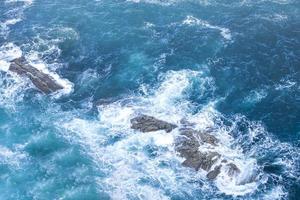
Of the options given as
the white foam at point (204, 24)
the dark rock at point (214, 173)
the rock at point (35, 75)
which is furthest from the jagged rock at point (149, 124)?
the white foam at point (204, 24)

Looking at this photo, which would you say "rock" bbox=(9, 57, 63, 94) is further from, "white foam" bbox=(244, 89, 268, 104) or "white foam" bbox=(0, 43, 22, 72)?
"white foam" bbox=(244, 89, 268, 104)

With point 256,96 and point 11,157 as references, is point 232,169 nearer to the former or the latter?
point 256,96

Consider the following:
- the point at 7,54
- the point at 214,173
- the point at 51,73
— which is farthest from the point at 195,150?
the point at 7,54

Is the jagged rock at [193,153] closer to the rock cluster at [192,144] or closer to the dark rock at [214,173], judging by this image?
the rock cluster at [192,144]

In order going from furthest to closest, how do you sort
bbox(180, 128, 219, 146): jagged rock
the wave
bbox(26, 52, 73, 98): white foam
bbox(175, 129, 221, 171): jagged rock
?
bbox(26, 52, 73, 98): white foam, bbox(180, 128, 219, 146): jagged rock, bbox(175, 129, 221, 171): jagged rock, the wave

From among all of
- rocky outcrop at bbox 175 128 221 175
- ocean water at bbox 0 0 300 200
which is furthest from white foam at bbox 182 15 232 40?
rocky outcrop at bbox 175 128 221 175

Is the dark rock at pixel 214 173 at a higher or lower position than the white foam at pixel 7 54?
lower

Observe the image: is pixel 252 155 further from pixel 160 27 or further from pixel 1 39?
pixel 1 39

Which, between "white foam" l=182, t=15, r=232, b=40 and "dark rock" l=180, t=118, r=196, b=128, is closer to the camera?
"dark rock" l=180, t=118, r=196, b=128
